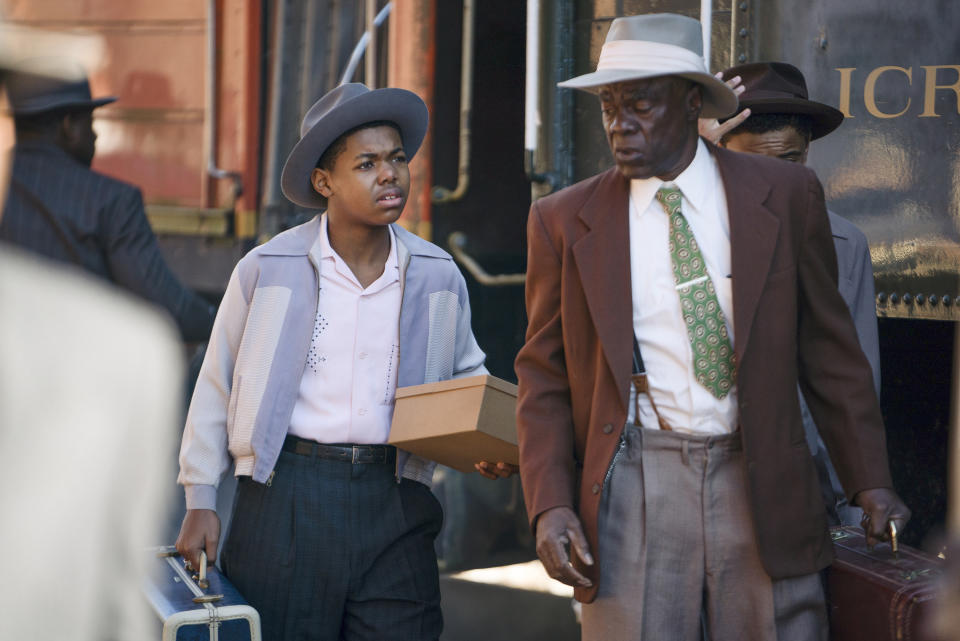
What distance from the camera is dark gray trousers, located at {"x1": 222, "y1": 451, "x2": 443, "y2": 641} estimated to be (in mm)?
2604

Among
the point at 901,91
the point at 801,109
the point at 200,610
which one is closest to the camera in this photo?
the point at 200,610

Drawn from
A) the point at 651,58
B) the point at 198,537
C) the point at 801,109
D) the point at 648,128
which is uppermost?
the point at 801,109

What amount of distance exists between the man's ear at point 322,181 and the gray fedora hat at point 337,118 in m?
0.01

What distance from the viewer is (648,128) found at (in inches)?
83.9

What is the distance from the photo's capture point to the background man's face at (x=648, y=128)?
2123 millimetres

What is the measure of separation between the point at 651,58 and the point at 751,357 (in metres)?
0.55

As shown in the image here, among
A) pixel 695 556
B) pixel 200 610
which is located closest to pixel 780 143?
pixel 695 556

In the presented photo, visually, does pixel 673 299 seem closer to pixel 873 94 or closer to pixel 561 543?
pixel 561 543

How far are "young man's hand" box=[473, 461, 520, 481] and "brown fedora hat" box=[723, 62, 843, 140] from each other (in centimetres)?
103

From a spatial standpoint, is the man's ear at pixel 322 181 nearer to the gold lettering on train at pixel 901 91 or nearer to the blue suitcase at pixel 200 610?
the blue suitcase at pixel 200 610

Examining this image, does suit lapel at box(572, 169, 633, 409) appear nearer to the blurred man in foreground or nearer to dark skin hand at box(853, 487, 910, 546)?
dark skin hand at box(853, 487, 910, 546)

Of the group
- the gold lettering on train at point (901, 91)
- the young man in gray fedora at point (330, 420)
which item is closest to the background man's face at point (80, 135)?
the young man in gray fedora at point (330, 420)

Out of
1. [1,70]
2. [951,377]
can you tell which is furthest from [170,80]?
[1,70]

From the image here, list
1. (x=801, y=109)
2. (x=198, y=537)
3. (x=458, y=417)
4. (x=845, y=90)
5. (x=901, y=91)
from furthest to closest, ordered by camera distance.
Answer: (x=845, y=90) → (x=901, y=91) → (x=801, y=109) → (x=198, y=537) → (x=458, y=417)
